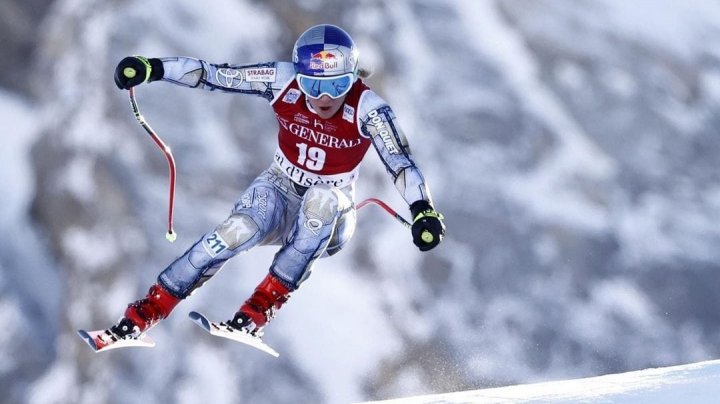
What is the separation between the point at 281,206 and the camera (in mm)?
4578

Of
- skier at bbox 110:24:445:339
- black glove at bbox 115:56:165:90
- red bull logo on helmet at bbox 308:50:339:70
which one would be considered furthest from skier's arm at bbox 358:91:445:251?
black glove at bbox 115:56:165:90

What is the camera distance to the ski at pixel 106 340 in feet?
13.2

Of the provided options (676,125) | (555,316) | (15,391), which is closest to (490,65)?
(676,125)

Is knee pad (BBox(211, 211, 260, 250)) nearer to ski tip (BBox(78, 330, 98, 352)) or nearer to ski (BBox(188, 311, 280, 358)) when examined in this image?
ski (BBox(188, 311, 280, 358))

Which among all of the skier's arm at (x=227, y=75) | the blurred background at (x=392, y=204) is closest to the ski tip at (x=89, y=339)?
the skier's arm at (x=227, y=75)

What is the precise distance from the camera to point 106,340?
13.4 ft

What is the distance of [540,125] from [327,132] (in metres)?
4.02

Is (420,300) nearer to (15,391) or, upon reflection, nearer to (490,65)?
(490,65)

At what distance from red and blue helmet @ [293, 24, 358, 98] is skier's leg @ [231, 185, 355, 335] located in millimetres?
A: 481

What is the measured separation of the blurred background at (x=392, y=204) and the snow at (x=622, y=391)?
2.05 m

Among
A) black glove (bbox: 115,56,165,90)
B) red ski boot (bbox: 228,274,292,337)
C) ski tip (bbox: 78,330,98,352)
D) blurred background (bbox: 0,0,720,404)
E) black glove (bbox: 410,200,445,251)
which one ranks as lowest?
A: blurred background (bbox: 0,0,720,404)

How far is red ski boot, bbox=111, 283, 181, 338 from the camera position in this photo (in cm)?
418

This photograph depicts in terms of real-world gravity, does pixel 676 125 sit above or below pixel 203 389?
below

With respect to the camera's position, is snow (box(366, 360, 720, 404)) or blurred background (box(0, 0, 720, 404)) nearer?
snow (box(366, 360, 720, 404))
